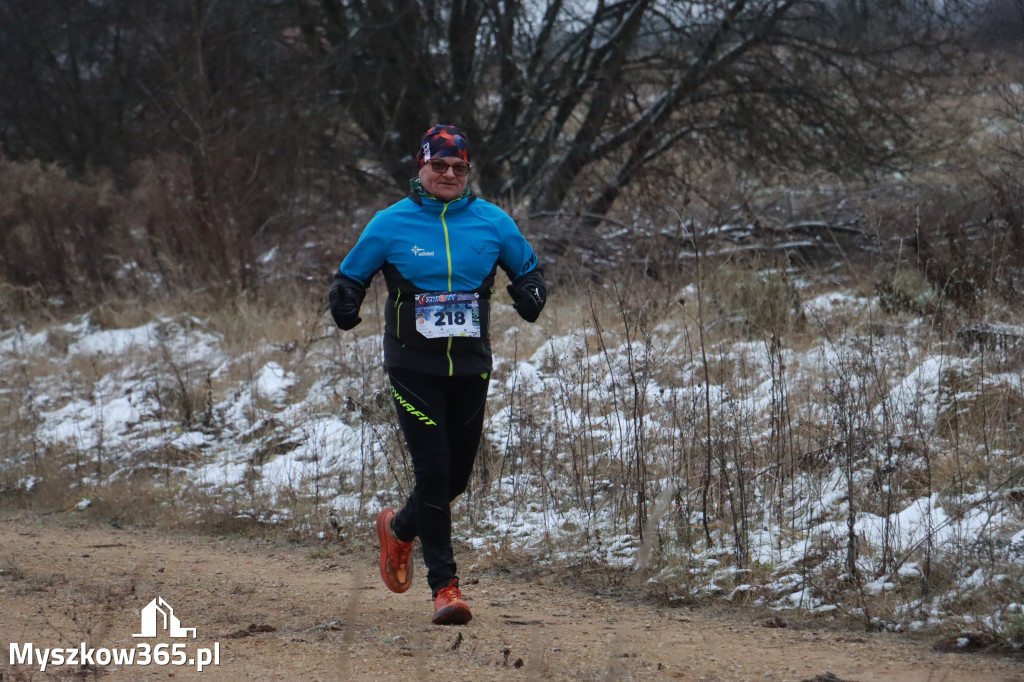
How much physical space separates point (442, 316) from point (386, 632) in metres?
1.30

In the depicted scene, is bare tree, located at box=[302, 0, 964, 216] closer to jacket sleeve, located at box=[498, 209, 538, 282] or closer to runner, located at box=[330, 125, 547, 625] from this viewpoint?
jacket sleeve, located at box=[498, 209, 538, 282]

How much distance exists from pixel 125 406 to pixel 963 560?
22.2ft

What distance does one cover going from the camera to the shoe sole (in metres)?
4.17

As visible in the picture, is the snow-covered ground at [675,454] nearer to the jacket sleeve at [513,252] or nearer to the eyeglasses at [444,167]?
the jacket sleeve at [513,252]

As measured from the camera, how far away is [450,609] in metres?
4.17

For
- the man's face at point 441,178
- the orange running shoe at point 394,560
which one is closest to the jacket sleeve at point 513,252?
the man's face at point 441,178

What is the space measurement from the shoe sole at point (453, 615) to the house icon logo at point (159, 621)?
0.97m

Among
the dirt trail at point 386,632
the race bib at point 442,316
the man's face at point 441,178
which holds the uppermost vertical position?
the man's face at point 441,178

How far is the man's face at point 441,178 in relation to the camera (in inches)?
169

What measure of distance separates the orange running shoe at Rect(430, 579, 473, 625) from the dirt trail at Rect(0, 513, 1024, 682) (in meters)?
0.08

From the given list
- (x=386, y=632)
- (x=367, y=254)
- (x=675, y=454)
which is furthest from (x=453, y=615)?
(x=675, y=454)

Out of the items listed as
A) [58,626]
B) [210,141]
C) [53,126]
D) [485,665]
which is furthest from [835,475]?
[53,126]

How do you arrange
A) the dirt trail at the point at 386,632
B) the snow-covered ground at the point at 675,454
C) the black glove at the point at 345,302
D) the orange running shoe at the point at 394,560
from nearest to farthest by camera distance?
the dirt trail at the point at 386,632, the black glove at the point at 345,302, the orange running shoe at the point at 394,560, the snow-covered ground at the point at 675,454

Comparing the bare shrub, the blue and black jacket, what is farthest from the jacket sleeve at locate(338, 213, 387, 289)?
the bare shrub
